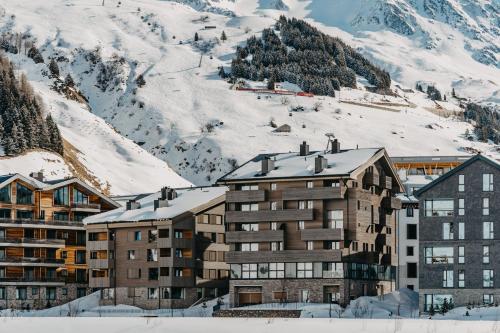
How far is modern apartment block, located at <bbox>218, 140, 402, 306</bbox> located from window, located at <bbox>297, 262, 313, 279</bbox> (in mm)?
93

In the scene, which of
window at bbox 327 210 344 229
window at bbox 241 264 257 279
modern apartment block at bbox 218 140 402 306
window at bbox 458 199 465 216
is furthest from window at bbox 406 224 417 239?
window at bbox 241 264 257 279

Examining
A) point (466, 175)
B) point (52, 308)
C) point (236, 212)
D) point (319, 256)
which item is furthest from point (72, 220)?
point (466, 175)

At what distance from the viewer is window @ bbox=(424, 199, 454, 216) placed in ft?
346

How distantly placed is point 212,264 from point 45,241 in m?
19.8

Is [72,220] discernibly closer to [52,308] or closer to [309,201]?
[52,308]

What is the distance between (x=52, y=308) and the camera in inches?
4616

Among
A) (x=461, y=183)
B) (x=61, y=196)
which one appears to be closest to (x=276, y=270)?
(x=461, y=183)

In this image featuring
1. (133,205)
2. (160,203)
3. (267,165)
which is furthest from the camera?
(133,205)

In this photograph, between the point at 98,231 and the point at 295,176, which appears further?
the point at 98,231

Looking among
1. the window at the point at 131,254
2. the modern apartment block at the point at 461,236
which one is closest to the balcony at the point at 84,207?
the window at the point at 131,254

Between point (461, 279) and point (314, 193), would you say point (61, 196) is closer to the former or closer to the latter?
point (314, 193)

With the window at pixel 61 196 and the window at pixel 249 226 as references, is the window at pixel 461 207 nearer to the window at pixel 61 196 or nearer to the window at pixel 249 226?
the window at pixel 249 226

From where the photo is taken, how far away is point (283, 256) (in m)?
110

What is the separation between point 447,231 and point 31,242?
1788 inches
